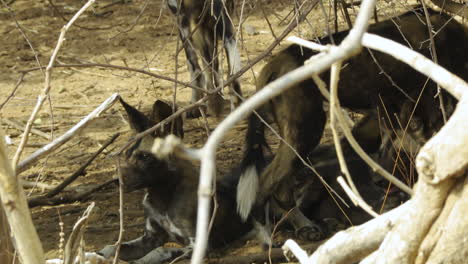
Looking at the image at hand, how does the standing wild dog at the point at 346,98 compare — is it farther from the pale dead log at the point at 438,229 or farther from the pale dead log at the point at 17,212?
the pale dead log at the point at 438,229

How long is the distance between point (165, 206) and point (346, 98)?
1406mm

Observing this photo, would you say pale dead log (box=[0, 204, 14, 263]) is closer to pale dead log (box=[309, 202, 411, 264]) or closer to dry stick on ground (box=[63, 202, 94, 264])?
dry stick on ground (box=[63, 202, 94, 264])

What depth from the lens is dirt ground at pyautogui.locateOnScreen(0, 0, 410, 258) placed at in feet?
18.4

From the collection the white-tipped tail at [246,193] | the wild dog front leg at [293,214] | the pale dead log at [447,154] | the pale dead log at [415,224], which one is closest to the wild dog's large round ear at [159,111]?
the white-tipped tail at [246,193]

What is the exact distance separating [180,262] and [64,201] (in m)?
1.07

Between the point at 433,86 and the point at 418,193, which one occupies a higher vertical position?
the point at 418,193

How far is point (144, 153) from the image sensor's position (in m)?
5.12

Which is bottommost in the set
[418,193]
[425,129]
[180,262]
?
[180,262]

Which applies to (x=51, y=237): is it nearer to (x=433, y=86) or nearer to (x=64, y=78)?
(x=433, y=86)

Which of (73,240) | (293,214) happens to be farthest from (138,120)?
(73,240)

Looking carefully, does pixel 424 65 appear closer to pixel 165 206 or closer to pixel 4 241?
pixel 4 241

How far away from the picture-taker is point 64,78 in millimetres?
8656

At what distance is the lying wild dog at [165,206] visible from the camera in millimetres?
5090

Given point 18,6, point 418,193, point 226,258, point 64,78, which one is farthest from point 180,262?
point 18,6
